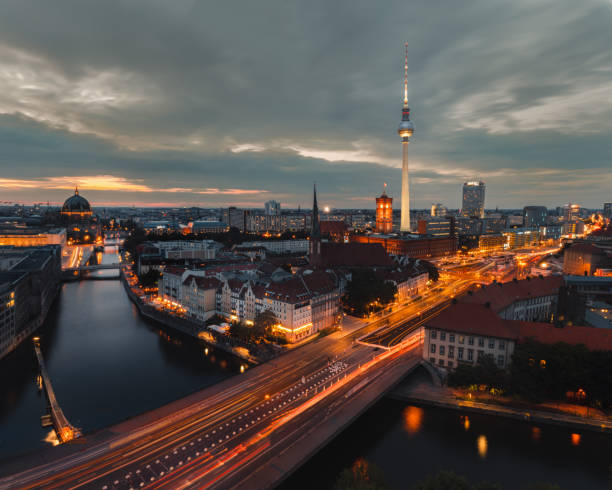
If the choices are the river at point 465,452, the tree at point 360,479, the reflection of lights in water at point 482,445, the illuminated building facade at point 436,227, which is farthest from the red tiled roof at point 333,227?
the tree at point 360,479

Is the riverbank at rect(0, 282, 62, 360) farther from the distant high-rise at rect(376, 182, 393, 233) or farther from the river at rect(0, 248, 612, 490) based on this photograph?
the distant high-rise at rect(376, 182, 393, 233)

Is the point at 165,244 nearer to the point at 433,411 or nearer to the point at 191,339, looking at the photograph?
the point at 191,339

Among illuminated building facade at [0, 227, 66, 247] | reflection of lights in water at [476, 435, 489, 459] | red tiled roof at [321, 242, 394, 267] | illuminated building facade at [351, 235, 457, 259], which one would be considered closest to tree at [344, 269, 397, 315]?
red tiled roof at [321, 242, 394, 267]

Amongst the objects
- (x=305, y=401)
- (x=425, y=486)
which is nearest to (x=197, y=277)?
(x=305, y=401)

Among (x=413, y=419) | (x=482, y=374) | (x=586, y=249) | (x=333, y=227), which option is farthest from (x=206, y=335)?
(x=333, y=227)

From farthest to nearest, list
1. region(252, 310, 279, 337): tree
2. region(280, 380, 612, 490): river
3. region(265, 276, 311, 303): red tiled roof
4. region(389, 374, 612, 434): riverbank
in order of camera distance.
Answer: region(265, 276, 311, 303): red tiled roof
region(252, 310, 279, 337): tree
region(389, 374, 612, 434): riverbank
region(280, 380, 612, 490): river

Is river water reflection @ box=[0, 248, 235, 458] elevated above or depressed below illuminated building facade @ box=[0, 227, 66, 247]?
below
